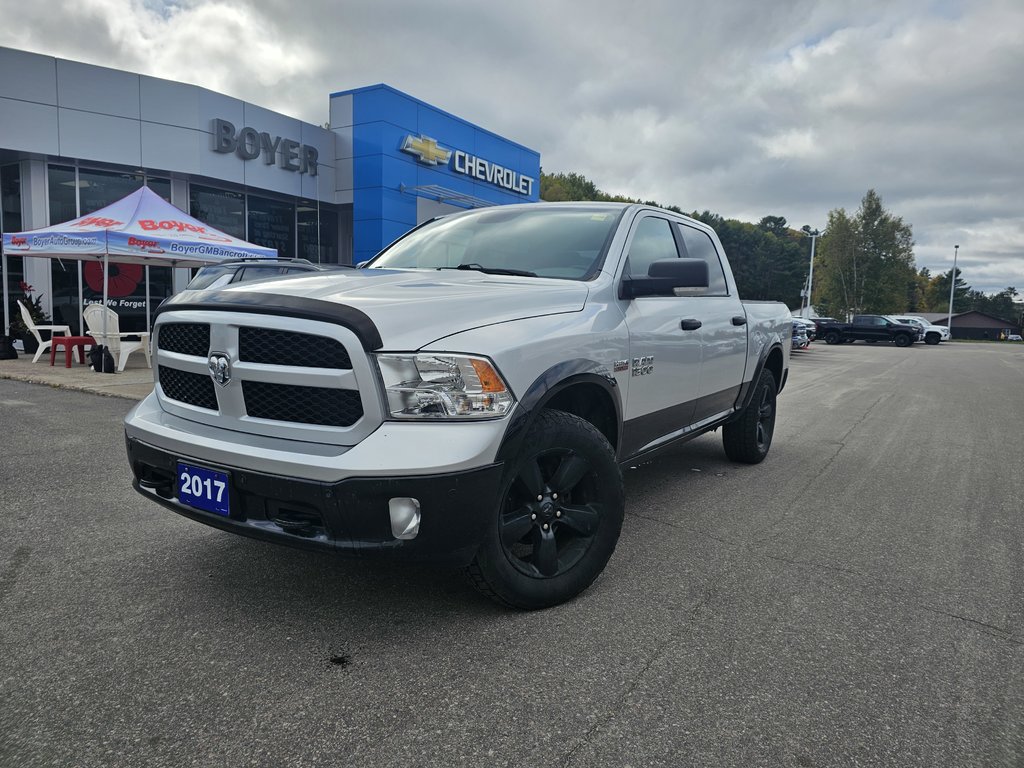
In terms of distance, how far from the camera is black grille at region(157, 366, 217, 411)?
2699 mm

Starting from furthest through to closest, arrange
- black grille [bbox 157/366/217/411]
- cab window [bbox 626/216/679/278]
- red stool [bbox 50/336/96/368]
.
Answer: red stool [bbox 50/336/96/368] → cab window [bbox 626/216/679/278] → black grille [bbox 157/366/217/411]

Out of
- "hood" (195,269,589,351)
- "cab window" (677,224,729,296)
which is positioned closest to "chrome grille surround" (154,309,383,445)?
"hood" (195,269,589,351)

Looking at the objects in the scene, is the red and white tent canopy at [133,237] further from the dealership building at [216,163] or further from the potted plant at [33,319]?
the dealership building at [216,163]

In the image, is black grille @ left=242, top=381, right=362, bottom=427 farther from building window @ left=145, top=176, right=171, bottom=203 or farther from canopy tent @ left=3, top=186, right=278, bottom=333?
building window @ left=145, top=176, right=171, bottom=203

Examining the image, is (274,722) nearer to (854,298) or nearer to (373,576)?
(373,576)

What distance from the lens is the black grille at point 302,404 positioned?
238 cm

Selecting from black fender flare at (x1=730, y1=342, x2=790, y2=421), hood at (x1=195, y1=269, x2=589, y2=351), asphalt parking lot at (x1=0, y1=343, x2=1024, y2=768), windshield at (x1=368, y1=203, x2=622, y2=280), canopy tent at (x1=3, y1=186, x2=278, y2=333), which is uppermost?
canopy tent at (x1=3, y1=186, x2=278, y2=333)

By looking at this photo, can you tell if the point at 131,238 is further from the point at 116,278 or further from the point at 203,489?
the point at 203,489

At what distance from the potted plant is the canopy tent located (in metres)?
3.57

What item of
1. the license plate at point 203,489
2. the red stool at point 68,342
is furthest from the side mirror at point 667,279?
the red stool at point 68,342

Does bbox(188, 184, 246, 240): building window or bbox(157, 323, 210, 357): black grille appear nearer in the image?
bbox(157, 323, 210, 357): black grille

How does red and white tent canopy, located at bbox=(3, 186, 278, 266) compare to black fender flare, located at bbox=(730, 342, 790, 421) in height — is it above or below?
above

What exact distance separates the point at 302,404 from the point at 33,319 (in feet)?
48.4

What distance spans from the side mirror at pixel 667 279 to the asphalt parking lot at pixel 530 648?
4.27 ft
